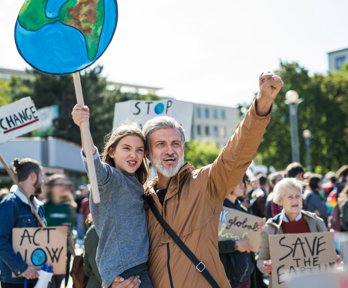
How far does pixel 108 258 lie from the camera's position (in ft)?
10.3

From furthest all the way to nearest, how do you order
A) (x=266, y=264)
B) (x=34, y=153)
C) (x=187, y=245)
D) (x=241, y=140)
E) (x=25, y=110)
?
(x=34, y=153) < (x=25, y=110) < (x=266, y=264) < (x=187, y=245) < (x=241, y=140)

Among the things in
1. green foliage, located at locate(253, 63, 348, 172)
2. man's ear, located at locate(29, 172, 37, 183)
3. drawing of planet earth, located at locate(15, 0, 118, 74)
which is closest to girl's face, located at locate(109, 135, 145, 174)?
drawing of planet earth, located at locate(15, 0, 118, 74)

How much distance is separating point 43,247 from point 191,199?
240cm

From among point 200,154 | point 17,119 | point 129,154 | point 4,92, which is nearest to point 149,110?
point 17,119

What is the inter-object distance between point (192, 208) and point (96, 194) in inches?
21.7

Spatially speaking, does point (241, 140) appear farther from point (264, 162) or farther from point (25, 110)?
point (264, 162)

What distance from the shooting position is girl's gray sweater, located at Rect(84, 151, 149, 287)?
10.2 feet

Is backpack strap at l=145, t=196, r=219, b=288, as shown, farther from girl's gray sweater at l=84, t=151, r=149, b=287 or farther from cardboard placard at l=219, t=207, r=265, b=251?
cardboard placard at l=219, t=207, r=265, b=251

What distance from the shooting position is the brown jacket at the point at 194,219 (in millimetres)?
3043

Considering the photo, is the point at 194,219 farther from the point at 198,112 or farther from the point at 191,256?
the point at 198,112

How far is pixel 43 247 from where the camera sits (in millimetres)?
5094

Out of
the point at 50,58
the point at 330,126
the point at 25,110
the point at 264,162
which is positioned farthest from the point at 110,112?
the point at 50,58

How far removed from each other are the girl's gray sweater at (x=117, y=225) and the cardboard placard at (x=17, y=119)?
305 centimetres

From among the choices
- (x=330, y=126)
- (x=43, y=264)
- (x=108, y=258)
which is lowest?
(x=43, y=264)
